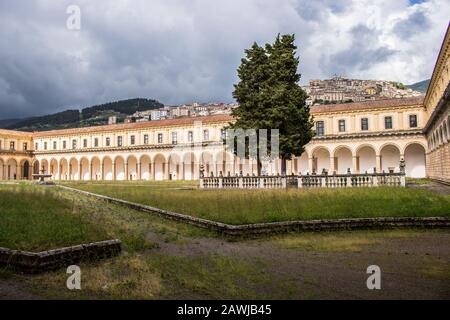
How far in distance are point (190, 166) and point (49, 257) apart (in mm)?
52163

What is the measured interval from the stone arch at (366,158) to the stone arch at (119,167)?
3851 centimetres

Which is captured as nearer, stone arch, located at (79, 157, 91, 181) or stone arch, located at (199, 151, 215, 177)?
stone arch, located at (199, 151, 215, 177)

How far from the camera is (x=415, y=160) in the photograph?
4600 centimetres

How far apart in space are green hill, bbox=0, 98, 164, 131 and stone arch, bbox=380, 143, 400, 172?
97751mm

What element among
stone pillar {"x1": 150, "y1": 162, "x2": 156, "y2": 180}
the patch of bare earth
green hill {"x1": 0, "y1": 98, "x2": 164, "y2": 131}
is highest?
green hill {"x1": 0, "y1": 98, "x2": 164, "y2": 131}

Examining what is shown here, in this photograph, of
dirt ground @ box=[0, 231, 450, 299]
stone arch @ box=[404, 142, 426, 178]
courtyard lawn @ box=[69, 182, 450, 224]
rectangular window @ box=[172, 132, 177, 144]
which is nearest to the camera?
dirt ground @ box=[0, 231, 450, 299]

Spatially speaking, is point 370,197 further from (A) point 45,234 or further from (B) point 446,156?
(B) point 446,156

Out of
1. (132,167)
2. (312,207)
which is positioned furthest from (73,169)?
(312,207)

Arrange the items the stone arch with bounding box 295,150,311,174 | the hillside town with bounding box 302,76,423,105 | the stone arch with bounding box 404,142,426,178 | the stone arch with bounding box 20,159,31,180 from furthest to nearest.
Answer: the hillside town with bounding box 302,76,423,105 < the stone arch with bounding box 20,159,31,180 < the stone arch with bounding box 295,150,311,174 < the stone arch with bounding box 404,142,426,178

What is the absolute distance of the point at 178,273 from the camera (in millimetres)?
6195

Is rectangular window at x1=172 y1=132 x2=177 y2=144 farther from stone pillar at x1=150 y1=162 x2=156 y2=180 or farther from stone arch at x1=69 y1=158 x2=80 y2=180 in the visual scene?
stone arch at x1=69 y1=158 x2=80 y2=180

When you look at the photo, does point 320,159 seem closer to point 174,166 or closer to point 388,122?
point 388,122

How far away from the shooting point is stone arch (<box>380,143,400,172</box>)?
47000 millimetres

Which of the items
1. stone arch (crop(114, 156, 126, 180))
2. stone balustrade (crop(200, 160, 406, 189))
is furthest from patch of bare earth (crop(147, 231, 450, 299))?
stone arch (crop(114, 156, 126, 180))
